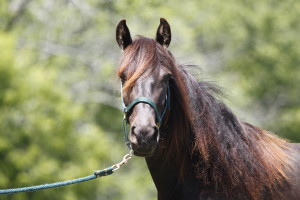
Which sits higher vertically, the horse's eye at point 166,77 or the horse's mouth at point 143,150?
the horse's eye at point 166,77

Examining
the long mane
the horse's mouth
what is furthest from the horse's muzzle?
the long mane

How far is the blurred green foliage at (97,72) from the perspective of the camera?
19.0 metres

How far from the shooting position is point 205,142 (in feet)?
20.0

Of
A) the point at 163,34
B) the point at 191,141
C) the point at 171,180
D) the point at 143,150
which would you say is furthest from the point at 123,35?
the point at 171,180

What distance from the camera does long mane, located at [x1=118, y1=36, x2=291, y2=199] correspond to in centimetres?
609

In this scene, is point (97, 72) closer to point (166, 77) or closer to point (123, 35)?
point (123, 35)

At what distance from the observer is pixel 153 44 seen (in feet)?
20.2

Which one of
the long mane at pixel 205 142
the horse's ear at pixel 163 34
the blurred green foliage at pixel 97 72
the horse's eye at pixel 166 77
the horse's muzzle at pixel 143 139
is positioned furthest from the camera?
the blurred green foliage at pixel 97 72

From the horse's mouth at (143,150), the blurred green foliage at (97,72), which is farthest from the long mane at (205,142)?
the blurred green foliage at (97,72)

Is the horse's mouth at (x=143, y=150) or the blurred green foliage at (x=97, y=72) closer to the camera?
the horse's mouth at (x=143, y=150)

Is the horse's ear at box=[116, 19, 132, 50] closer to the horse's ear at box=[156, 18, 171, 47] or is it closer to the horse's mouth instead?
the horse's ear at box=[156, 18, 171, 47]

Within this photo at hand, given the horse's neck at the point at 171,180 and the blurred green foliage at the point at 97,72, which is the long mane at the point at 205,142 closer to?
the horse's neck at the point at 171,180

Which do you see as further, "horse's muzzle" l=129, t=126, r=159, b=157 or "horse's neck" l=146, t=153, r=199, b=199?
"horse's neck" l=146, t=153, r=199, b=199

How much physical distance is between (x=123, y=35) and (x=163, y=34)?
359 mm
